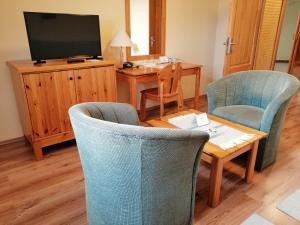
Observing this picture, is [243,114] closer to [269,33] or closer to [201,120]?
[201,120]

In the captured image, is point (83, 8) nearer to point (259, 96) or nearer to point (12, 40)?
point (12, 40)

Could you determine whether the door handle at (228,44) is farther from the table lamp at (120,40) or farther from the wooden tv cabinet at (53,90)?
the wooden tv cabinet at (53,90)

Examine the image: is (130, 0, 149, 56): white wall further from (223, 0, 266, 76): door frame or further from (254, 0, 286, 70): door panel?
(254, 0, 286, 70): door panel

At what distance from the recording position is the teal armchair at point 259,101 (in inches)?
75.7

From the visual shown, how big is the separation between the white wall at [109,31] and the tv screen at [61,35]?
409mm

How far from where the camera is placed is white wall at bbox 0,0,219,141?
7.68 ft

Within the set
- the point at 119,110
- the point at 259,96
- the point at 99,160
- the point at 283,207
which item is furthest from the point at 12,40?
the point at 283,207

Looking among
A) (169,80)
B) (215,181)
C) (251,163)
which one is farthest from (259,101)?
(215,181)

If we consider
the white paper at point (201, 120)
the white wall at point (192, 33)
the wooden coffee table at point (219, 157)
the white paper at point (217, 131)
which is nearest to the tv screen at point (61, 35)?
the white paper at point (217, 131)

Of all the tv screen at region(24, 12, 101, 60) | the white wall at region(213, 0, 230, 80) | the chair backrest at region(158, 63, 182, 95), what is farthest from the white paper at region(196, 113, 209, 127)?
the white wall at region(213, 0, 230, 80)

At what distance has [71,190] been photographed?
6.11 feet

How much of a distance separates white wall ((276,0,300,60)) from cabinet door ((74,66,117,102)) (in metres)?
7.00

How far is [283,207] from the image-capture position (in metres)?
1.65

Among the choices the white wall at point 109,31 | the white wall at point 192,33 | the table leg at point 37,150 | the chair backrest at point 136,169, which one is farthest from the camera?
the white wall at point 192,33
